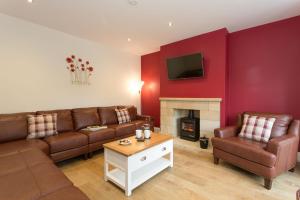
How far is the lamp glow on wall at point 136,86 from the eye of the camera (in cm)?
501

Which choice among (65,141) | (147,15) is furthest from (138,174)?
(147,15)

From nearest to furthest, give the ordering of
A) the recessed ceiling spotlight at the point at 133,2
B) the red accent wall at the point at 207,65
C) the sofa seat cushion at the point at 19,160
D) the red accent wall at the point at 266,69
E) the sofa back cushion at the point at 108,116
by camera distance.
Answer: the sofa seat cushion at the point at 19,160 → the recessed ceiling spotlight at the point at 133,2 → the red accent wall at the point at 266,69 → the red accent wall at the point at 207,65 → the sofa back cushion at the point at 108,116

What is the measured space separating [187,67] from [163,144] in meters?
2.02

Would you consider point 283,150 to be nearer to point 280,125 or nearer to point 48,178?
point 280,125

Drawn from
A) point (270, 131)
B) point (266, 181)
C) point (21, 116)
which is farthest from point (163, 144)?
point (21, 116)

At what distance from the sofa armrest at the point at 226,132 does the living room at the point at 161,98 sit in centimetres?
2

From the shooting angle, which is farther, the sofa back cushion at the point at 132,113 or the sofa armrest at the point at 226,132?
the sofa back cushion at the point at 132,113

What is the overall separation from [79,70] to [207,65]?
2.93 m

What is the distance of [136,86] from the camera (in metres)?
5.14

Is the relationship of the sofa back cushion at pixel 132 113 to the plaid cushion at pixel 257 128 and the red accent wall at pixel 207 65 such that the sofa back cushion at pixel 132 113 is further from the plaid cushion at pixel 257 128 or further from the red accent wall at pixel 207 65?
the plaid cushion at pixel 257 128

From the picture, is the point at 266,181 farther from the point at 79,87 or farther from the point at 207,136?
the point at 79,87

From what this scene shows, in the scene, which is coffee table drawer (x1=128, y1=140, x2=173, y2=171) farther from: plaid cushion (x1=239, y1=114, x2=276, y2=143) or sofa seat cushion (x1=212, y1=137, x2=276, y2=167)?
plaid cushion (x1=239, y1=114, x2=276, y2=143)

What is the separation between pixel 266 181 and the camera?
2.02 meters

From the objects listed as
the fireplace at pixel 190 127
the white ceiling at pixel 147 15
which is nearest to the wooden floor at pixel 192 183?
the fireplace at pixel 190 127
